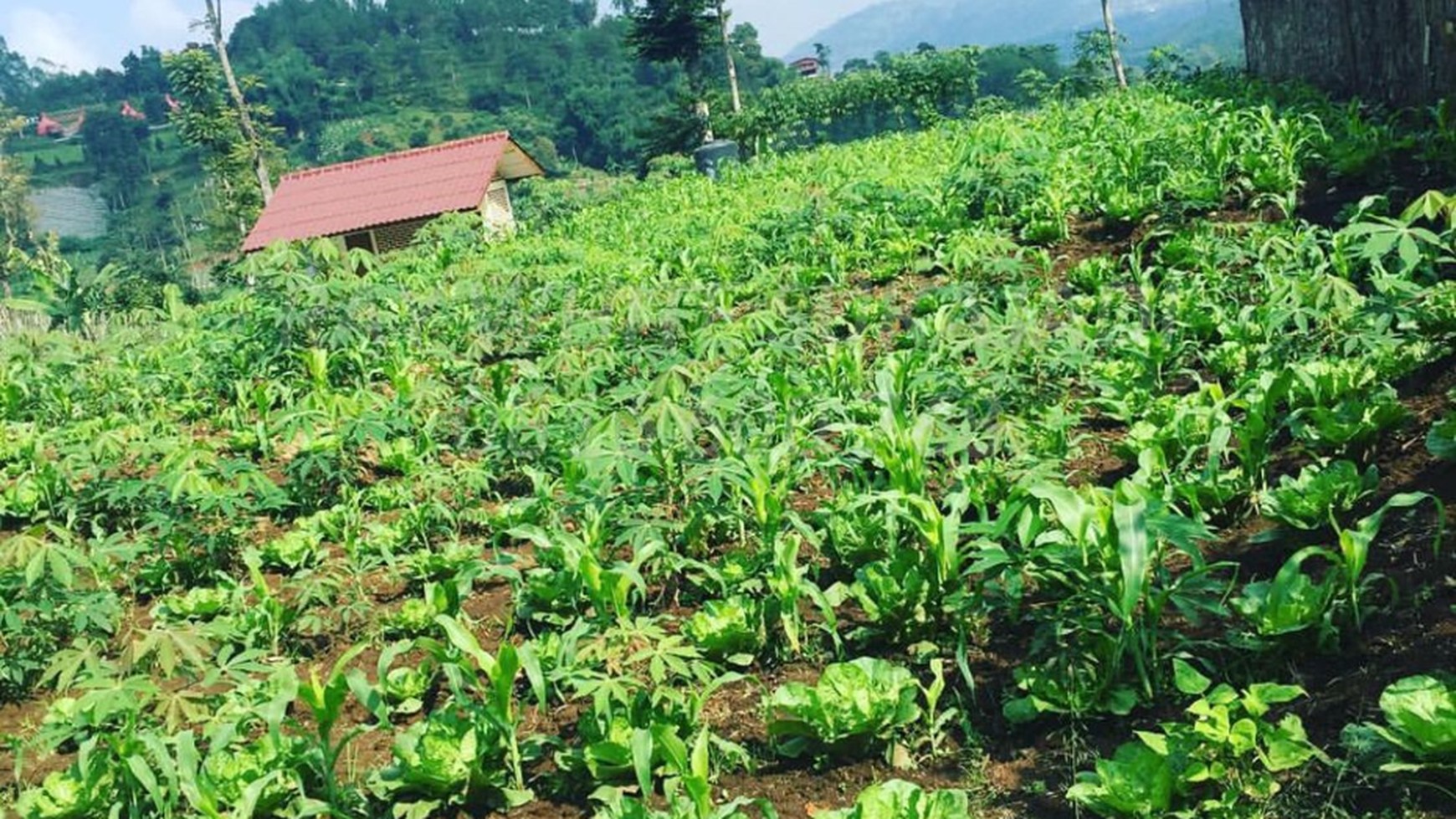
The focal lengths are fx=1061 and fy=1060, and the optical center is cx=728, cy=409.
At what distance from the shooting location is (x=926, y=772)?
2.40 metres

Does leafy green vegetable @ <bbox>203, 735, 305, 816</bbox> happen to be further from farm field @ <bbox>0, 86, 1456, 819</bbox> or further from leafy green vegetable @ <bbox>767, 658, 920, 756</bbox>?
leafy green vegetable @ <bbox>767, 658, 920, 756</bbox>

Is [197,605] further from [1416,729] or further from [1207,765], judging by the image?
[1416,729]

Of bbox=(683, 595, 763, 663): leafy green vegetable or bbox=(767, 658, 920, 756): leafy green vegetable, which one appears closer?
bbox=(767, 658, 920, 756): leafy green vegetable

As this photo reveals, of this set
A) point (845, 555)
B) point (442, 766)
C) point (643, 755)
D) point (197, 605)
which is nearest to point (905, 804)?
point (643, 755)

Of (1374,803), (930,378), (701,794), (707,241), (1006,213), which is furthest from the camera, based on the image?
(707,241)

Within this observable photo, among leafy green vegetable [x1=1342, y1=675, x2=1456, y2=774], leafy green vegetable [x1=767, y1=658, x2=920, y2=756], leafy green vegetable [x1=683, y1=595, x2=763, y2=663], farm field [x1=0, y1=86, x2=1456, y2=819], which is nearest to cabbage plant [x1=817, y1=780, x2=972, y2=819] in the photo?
farm field [x1=0, y1=86, x2=1456, y2=819]

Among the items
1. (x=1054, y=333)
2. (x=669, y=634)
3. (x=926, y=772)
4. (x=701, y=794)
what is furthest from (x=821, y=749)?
(x=1054, y=333)

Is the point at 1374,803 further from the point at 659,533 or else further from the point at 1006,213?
the point at 1006,213

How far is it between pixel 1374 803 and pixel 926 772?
2.86 ft

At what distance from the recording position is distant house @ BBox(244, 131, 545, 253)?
24328 mm

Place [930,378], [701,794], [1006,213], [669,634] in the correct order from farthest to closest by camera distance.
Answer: [1006,213] < [930,378] < [669,634] < [701,794]

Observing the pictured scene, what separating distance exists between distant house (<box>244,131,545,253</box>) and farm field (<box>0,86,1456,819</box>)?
18336mm

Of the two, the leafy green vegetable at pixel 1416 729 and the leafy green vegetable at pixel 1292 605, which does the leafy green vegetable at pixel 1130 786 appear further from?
the leafy green vegetable at pixel 1292 605

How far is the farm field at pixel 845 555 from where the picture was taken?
234 centimetres
